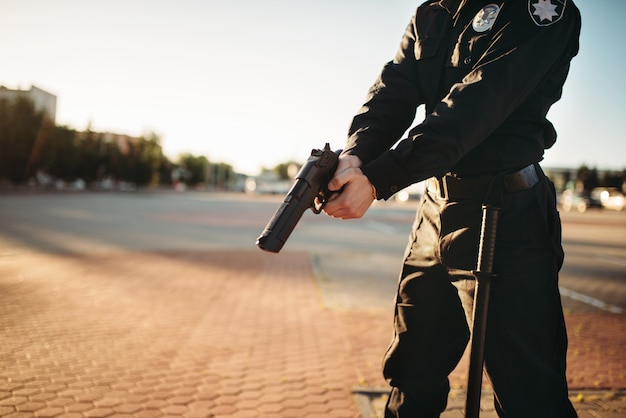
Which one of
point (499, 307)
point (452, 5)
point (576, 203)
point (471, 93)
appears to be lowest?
point (499, 307)

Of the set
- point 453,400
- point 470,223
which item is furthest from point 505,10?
point 453,400

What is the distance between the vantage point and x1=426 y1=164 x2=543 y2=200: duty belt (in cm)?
158

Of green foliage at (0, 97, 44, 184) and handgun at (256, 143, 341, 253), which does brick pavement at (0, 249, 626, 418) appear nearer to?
handgun at (256, 143, 341, 253)

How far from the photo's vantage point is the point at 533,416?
4.84 ft

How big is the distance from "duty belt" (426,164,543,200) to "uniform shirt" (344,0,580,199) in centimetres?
3

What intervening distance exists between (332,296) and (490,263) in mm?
5105

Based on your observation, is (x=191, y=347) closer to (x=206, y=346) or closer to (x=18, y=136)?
(x=206, y=346)

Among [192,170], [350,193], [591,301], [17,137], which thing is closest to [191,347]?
[350,193]

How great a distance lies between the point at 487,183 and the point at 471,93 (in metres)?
0.36

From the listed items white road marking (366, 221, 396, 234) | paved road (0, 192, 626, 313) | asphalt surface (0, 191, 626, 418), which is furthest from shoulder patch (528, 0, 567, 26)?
white road marking (366, 221, 396, 234)

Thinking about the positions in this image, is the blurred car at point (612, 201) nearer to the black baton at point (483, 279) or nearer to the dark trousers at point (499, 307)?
the dark trousers at point (499, 307)

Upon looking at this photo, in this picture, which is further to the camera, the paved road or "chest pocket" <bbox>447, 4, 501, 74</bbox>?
the paved road

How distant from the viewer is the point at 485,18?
5.24 ft

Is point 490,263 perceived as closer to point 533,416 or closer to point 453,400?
point 533,416
